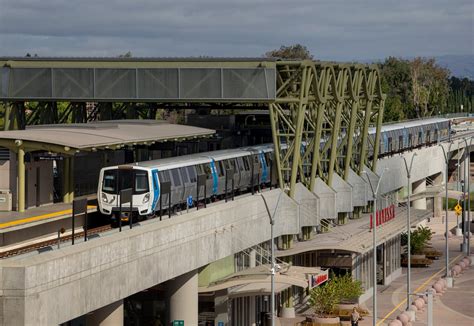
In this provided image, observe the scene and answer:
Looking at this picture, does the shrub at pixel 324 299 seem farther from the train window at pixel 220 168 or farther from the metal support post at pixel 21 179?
the metal support post at pixel 21 179

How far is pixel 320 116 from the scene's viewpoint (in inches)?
2837

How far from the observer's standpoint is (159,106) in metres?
84.8

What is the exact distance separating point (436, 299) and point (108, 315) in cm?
3820

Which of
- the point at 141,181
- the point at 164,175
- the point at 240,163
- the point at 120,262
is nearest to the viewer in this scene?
the point at 120,262

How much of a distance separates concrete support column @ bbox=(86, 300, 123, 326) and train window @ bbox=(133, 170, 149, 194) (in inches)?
394

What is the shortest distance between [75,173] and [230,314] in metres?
10.2

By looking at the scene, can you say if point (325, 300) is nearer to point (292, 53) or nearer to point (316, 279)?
point (316, 279)

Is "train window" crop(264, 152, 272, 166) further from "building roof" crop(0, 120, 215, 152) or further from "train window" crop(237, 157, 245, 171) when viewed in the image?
"train window" crop(237, 157, 245, 171)

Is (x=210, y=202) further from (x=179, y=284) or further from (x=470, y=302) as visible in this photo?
(x=470, y=302)

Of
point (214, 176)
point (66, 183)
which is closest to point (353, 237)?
point (214, 176)

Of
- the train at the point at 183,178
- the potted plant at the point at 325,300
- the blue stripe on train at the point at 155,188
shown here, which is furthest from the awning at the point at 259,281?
the potted plant at the point at 325,300

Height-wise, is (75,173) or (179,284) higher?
(75,173)

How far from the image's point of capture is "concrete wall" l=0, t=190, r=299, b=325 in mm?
36625

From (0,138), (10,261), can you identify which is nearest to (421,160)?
(0,138)
